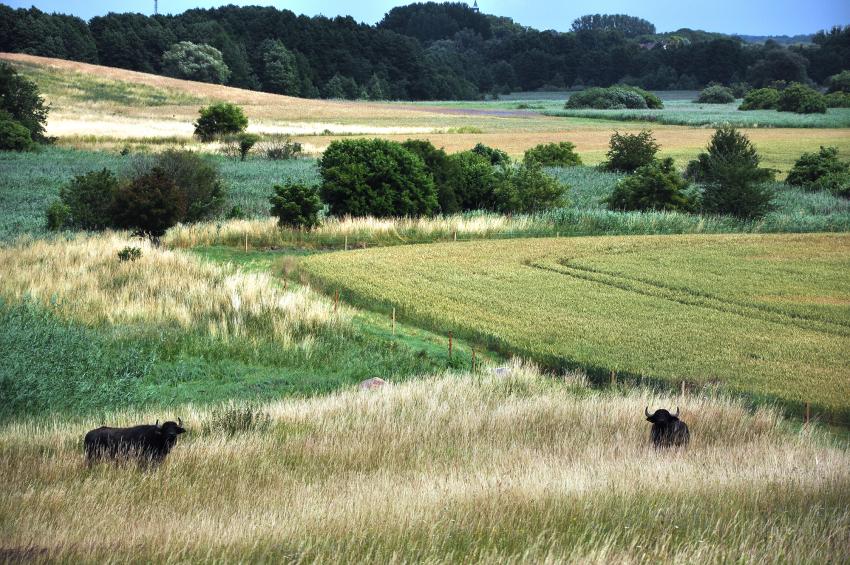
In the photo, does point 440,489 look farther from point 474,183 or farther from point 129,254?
point 474,183

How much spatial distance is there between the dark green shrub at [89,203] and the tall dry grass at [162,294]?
8.50m

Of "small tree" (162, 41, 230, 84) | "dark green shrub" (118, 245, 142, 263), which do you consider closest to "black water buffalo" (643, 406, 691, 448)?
"dark green shrub" (118, 245, 142, 263)

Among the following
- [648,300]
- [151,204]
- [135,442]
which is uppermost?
[135,442]

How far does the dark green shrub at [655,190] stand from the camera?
4334 centimetres

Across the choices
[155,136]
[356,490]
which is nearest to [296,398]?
[356,490]

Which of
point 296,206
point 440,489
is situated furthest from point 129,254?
point 440,489

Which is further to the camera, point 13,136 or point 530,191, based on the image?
point 13,136

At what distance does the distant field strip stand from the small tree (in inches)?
3934

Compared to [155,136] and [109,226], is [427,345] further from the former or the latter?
[155,136]

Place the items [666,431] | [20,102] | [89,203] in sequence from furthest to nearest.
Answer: [20,102] < [89,203] < [666,431]

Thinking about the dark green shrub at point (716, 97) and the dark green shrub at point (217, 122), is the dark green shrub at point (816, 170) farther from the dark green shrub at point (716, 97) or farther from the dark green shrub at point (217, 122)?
the dark green shrub at point (716, 97)

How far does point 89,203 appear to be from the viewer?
3650 cm

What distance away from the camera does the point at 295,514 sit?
805 cm

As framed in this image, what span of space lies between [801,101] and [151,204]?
324ft
